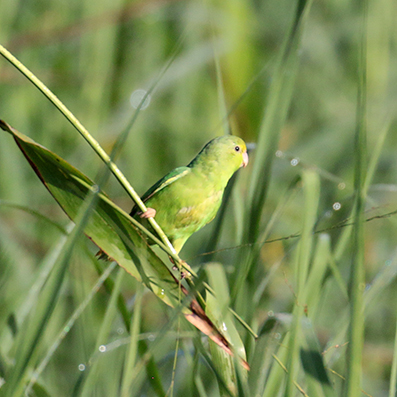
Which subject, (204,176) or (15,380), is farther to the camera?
(204,176)

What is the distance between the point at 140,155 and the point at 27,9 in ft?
4.11

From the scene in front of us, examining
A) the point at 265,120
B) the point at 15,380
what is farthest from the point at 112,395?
the point at 265,120

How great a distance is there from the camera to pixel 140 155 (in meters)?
2.81

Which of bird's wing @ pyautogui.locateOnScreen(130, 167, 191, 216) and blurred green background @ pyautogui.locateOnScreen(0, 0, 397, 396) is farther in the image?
blurred green background @ pyautogui.locateOnScreen(0, 0, 397, 396)

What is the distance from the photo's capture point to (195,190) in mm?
1327

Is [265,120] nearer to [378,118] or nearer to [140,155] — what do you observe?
[140,155]

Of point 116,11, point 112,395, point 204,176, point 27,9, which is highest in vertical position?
point 27,9

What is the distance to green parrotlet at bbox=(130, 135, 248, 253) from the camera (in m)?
1.32

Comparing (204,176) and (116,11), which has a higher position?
(116,11)

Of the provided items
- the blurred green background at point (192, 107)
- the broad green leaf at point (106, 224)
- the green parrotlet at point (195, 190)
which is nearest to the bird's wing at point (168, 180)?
the green parrotlet at point (195, 190)

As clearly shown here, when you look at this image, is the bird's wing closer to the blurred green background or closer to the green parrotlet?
the green parrotlet

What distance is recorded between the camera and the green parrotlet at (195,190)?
4.34 ft

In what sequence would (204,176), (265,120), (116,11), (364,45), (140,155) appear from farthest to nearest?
(140,155), (116,11), (204,176), (265,120), (364,45)

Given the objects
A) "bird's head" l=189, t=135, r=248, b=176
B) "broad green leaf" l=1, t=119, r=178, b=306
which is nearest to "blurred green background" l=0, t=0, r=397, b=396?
"bird's head" l=189, t=135, r=248, b=176
